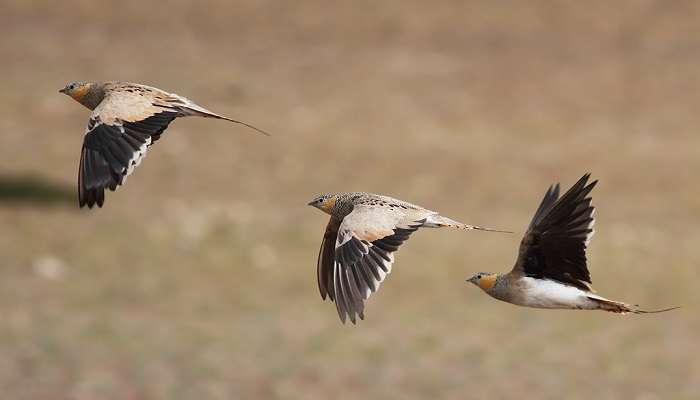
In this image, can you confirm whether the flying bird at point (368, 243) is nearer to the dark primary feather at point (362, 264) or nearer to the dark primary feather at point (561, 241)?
the dark primary feather at point (362, 264)

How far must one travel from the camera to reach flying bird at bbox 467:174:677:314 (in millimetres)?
7020

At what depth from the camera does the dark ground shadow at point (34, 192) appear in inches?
1009

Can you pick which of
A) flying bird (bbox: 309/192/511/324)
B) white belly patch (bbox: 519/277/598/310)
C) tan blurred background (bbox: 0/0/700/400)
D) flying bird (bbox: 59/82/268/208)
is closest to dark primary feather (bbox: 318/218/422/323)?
flying bird (bbox: 309/192/511/324)

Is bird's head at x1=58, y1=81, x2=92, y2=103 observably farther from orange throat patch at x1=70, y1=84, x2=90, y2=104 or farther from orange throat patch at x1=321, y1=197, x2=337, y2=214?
orange throat patch at x1=321, y1=197, x2=337, y2=214

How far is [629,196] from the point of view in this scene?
30.4 m

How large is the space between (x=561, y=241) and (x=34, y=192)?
65.8 feet

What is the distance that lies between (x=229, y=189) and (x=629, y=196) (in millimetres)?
9610

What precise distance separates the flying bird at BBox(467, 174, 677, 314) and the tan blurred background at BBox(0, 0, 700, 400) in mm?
14846

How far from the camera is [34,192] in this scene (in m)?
25.9

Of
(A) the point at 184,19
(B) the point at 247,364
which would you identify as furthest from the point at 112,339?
(A) the point at 184,19

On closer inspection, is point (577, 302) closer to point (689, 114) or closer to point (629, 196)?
point (629, 196)

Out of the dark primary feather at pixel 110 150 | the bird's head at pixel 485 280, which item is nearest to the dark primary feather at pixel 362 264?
the bird's head at pixel 485 280

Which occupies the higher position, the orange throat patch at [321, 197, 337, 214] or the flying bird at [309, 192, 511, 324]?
the orange throat patch at [321, 197, 337, 214]

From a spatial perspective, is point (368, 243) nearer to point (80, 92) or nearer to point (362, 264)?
point (362, 264)
